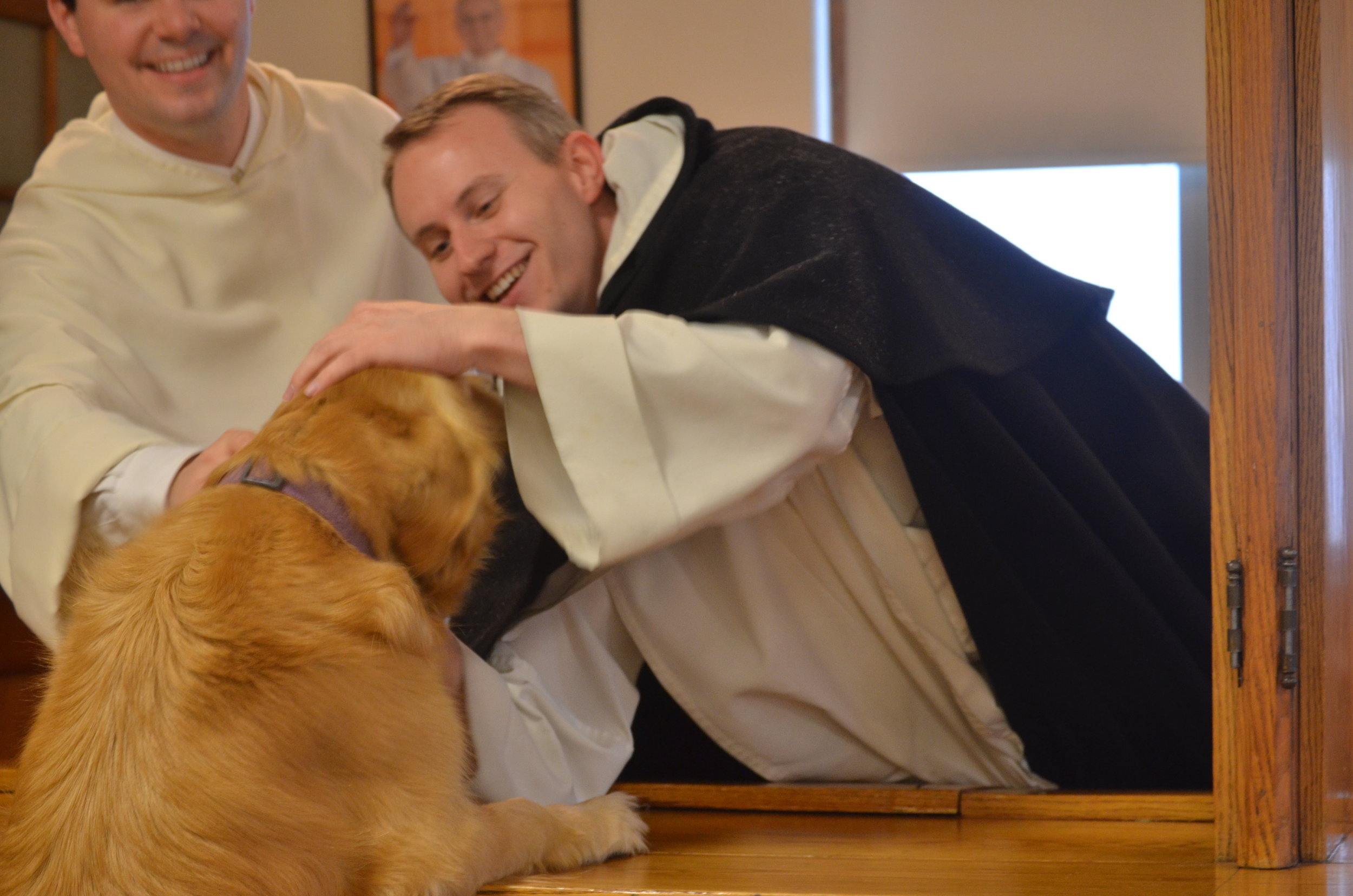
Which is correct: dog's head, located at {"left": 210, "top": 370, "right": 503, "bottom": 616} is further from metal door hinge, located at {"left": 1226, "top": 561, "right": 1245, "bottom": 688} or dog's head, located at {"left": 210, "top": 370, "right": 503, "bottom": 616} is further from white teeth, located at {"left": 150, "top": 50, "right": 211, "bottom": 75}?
white teeth, located at {"left": 150, "top": 50, "right": 211, "bottom": 75}

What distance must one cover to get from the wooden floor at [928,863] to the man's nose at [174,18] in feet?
5.43

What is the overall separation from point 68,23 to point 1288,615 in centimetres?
240

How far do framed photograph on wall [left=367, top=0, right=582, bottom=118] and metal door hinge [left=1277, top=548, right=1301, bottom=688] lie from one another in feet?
12.7

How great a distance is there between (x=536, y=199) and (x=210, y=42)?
0.93m

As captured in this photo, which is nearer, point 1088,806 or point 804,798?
point 1088,806

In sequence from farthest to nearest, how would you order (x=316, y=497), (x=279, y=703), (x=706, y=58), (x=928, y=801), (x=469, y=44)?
(x=469, y=44), (x=706, y=58), (x=928, y=801), (x=316, y=497), (x=279, y=703)

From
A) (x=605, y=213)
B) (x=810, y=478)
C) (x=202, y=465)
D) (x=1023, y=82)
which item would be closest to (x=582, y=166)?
(x=605, y=213)

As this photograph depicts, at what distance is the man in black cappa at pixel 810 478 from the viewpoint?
1.67 m

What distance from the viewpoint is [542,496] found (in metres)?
→ 1.66

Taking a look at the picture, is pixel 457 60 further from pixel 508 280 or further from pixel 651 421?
pixel 651 421

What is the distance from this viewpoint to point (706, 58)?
483 cm

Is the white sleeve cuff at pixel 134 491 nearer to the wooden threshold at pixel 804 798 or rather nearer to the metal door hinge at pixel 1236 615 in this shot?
the wooden threshold at pixel 804 798

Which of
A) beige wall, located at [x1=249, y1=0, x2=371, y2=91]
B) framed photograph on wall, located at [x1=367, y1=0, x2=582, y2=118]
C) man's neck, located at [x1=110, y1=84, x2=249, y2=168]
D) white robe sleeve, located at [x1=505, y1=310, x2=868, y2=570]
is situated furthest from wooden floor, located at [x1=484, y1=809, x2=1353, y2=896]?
beige wall, located at [x1=249, y1=0, x2=371, y2=91]

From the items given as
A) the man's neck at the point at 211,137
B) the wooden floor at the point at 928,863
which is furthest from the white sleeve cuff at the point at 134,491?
the man's neck at the point at 211,137
